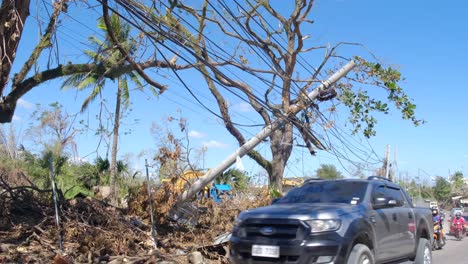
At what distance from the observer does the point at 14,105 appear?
1161 centimetres

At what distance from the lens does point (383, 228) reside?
830cm

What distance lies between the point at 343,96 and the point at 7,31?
1032cm

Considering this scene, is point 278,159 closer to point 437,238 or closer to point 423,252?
point 437,238

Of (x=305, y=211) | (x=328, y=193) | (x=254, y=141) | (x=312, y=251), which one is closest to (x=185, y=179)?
(x=254, y=141)

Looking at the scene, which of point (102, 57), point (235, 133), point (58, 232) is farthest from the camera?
point (235, 133)

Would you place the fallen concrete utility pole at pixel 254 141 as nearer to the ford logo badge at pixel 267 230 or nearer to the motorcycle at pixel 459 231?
the ford logo badge at pixel 267 230

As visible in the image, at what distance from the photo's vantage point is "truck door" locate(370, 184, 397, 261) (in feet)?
26.6

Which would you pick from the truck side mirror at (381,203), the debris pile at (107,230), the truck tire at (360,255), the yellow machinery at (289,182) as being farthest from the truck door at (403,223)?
the yellow machinery at (289,182)

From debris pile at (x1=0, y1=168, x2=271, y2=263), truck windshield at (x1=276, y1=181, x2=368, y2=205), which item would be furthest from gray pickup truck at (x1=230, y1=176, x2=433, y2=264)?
debris pile at (x1=0, y1=168, x2=271, y2=263)

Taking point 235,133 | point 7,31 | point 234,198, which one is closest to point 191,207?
point 234,198

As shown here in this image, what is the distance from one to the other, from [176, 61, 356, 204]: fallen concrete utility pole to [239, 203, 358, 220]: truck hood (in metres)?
5.19

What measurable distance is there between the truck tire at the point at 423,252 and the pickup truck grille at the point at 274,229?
3740mm

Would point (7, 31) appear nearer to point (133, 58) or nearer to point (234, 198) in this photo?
point (133, 58)

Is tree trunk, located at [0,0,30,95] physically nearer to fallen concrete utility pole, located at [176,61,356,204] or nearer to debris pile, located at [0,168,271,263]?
debris pile, located at [0,168,271,263]
